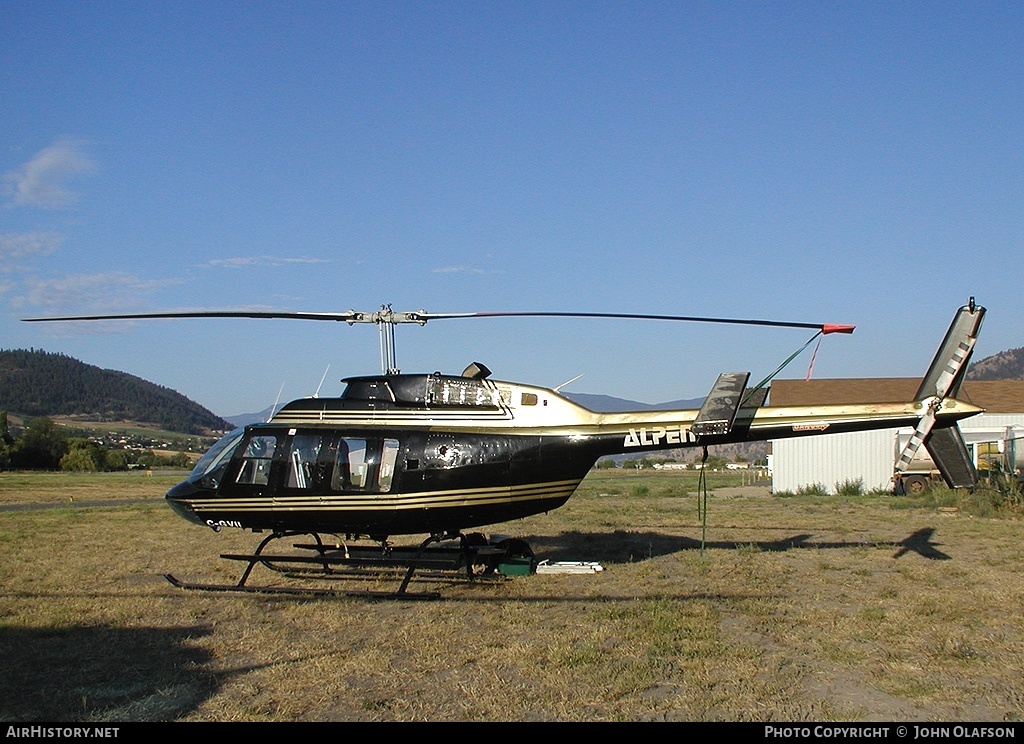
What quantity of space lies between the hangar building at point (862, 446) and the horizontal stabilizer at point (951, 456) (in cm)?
1896

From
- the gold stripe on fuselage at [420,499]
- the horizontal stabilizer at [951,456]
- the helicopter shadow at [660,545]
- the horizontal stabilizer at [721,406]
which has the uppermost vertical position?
the horizontal stabilizer at [721,406]

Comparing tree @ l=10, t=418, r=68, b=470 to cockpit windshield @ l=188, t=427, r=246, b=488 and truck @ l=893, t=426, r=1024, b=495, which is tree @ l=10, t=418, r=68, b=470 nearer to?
cockpit windshield @ l=188, t=427, r=246, b=488

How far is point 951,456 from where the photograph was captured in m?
11.1

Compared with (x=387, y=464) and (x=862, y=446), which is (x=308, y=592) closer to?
(x=387, y=464)

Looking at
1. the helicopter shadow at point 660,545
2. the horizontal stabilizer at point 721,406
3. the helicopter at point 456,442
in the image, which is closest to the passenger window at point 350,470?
the helicopter at point 456,442

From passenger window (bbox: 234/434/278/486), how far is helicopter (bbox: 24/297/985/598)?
2 centimetres

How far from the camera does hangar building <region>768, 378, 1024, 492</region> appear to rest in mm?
30702

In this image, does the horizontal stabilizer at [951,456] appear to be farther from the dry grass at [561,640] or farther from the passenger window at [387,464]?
the passenger window at [387,464]

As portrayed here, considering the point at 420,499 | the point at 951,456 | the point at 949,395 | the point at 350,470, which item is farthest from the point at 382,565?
the point at 949,395

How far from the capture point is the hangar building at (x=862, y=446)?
30702 millimetres

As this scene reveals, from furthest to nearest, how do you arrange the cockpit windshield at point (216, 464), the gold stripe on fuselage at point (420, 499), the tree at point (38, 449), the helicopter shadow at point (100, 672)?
the tree at point (38, 449), the cockpit windshield at point (216, 464), the gold stripe on fuselage at point (420, 499), the helicopter shadow at point (100, 672)

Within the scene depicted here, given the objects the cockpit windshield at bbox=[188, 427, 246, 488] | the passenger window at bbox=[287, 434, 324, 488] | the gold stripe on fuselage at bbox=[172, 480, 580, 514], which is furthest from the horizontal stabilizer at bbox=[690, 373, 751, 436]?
the cockpit windshield at bbox=[188, 427, 246, 488]
